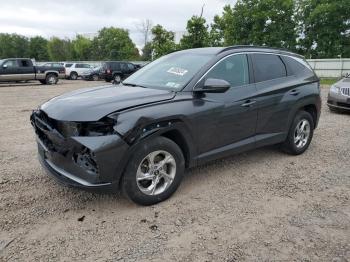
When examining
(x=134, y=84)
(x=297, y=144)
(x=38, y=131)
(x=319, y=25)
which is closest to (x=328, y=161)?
(x=297, y=144)

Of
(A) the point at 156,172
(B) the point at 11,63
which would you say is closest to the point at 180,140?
(A) the point at 156,172

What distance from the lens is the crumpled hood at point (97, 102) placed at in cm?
340

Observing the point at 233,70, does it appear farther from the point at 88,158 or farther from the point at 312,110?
the point at 88,158

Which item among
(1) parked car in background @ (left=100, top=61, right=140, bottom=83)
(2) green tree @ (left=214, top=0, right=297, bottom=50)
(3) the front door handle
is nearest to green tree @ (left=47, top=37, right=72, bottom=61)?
(2) green tree @ (left=214, top=0, right=297, bottom=50)

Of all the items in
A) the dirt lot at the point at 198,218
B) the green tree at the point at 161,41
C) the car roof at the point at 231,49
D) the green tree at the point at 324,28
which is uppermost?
the green tree at the point at 324,28

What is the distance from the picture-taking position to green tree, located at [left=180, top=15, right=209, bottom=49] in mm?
23375

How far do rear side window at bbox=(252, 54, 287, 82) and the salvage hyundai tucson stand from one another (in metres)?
0.02

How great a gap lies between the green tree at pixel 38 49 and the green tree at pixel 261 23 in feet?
175

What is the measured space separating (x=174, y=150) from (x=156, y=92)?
73cm

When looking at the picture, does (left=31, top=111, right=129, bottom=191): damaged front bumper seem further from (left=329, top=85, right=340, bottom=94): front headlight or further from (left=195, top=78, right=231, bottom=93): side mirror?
(left=329, top=85, right=340, bottom=94): front headlight

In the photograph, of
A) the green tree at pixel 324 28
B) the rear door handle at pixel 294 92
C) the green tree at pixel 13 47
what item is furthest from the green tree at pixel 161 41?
the green tree at pixel 13 47

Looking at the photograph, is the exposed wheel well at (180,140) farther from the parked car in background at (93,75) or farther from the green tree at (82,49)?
the green tree at (82,49)

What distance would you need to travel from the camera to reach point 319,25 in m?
35.2

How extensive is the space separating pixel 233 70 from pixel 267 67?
79 cm
